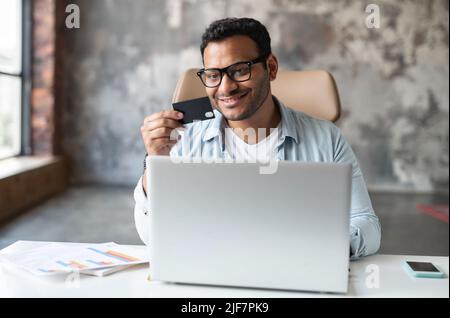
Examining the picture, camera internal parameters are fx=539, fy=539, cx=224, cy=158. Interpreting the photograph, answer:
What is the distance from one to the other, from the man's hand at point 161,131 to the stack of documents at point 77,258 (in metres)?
0.24

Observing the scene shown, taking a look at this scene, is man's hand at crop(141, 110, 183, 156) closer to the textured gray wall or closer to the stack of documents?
the stack of documents

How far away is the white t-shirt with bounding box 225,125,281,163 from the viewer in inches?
63.7

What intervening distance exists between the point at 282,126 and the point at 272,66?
0.66ft

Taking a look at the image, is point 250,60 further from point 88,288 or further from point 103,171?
point 103,171

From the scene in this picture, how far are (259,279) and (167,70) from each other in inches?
180

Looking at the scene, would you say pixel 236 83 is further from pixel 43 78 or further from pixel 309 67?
pixel 43 78

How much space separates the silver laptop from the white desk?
0.07ft

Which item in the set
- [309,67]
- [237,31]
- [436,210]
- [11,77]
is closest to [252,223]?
[237,31]

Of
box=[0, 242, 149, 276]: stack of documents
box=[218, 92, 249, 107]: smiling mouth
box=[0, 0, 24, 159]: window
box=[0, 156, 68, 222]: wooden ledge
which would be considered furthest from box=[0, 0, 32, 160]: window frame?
box=[0, 242, 149, 276]: stack of documents

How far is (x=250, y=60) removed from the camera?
155 centimetres

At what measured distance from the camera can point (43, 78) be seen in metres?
5.11

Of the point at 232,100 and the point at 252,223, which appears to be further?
the point at 232,100

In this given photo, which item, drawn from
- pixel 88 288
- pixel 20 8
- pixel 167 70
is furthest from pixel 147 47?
pixel 88 288

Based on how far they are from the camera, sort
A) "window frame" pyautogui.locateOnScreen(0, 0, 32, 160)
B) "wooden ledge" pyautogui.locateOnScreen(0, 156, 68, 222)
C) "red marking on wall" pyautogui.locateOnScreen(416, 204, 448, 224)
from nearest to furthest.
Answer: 1. "wooden ledge" pyautogui.locateOnScreen(0, 156, 68, 222)
2. "red marking on wall" pyautogui.locateOnScreen(416, 204, 448, 224)
3. "window frame" pyautogui.locateOnScreen(0, 0, 32, 160)
